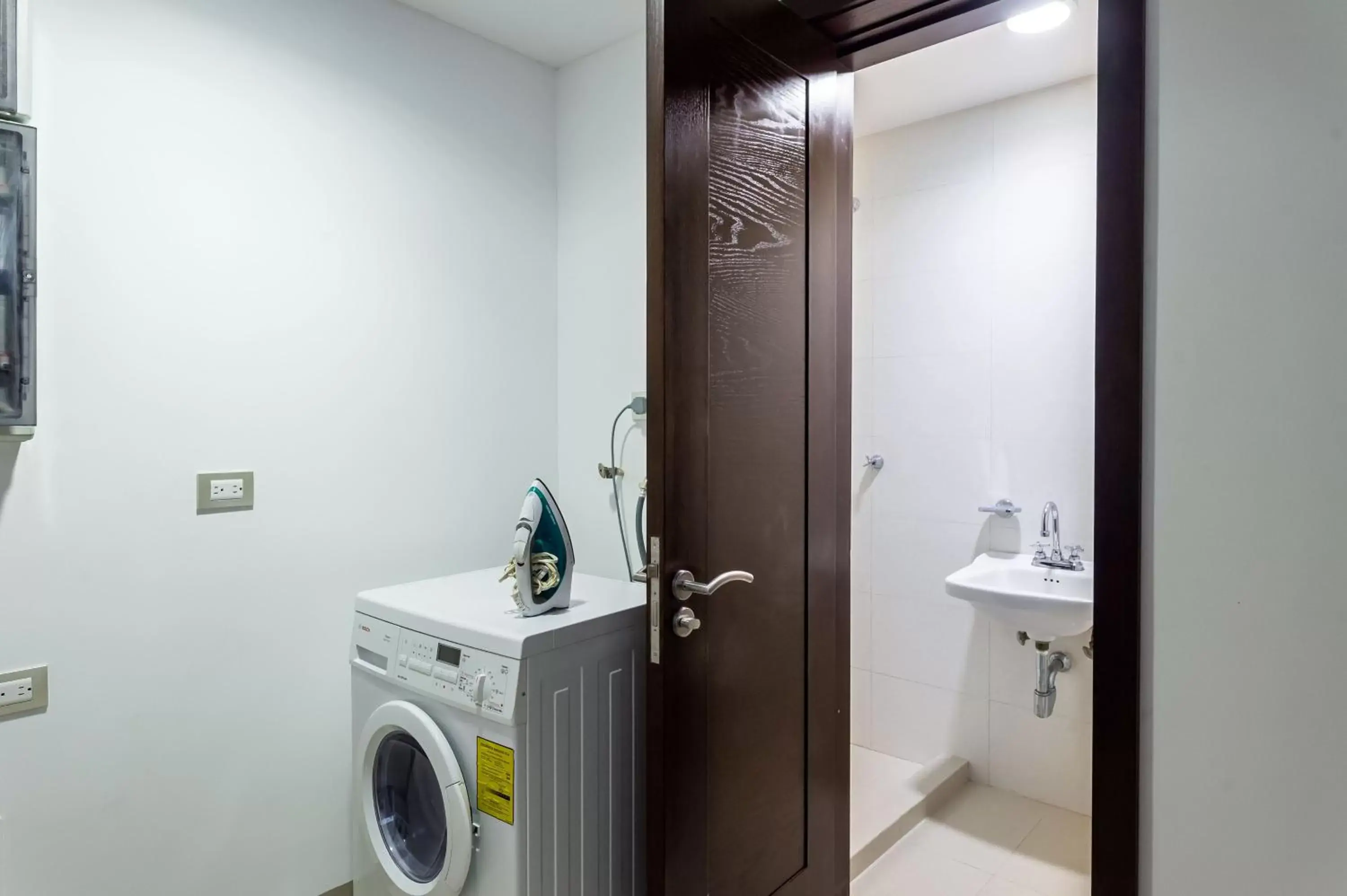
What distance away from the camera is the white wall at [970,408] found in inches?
94.1

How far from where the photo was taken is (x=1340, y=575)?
3.57ft

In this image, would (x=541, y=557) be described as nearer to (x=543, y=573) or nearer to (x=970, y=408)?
(x=543, y=573)

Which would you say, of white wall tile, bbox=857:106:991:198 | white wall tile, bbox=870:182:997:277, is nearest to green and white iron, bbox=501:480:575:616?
white wall tile, bbox=870:182:997:277

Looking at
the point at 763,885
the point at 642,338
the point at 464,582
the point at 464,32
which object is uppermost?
→ the point at 464,32

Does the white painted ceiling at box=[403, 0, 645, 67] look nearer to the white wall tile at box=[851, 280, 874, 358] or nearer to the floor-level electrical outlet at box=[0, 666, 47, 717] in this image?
the white wall tile at box=[851, 280, 874, 358]

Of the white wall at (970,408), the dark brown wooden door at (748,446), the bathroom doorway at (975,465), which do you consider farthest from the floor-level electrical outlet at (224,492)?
the white wall at (970,408)

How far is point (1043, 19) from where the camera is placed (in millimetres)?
1959

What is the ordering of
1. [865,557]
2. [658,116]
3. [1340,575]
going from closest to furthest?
[1340,575]
[658,116]
[865,557]

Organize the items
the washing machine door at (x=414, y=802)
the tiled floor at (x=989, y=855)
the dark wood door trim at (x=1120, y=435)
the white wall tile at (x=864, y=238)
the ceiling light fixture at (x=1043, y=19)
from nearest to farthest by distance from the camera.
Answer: the dark wood door trim at (x=1120, y=435) < the washing machine door at (x=414, y=802) < the ceiling light fixture at (x=1043, y=19) < the tiled floor at (x=989, y=855) < the white wall tile at (x=864, y=238)

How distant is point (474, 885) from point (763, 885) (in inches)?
23.4

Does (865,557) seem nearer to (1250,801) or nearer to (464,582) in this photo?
(464,582)

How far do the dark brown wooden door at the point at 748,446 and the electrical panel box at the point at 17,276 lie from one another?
1.22 m

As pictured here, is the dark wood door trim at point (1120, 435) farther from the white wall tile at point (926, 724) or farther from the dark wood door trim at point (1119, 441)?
the white wall tile at point (926, 724)

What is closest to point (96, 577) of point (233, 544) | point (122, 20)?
point (233, 544)
